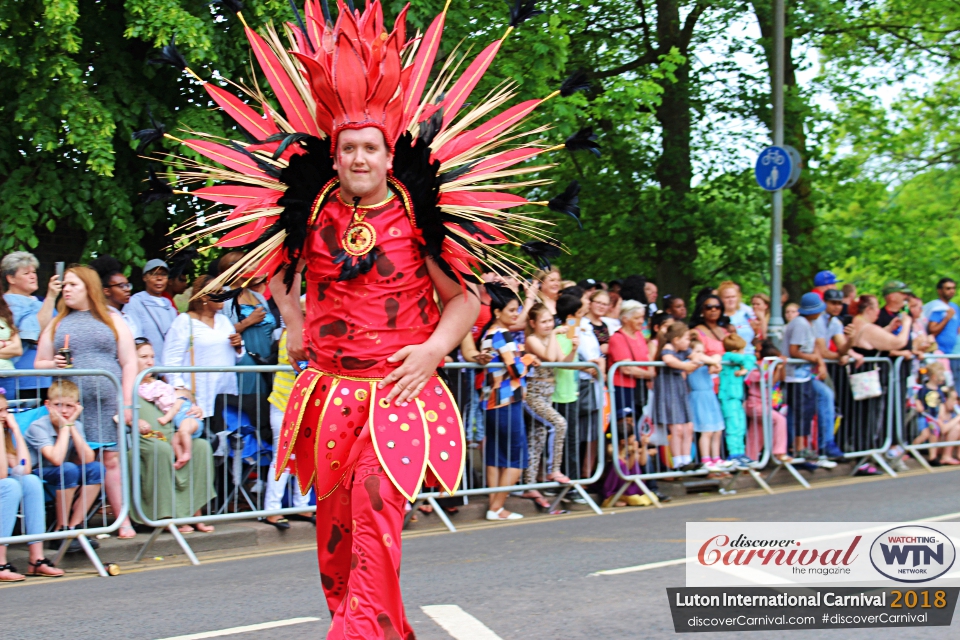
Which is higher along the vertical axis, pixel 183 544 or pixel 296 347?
pixel 296 347

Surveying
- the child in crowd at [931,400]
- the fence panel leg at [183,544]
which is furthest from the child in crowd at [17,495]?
the child in crowd at [931,400]

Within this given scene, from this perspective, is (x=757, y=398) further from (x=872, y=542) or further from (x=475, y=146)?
(x=475, y=146)

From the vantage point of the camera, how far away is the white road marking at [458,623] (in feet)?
16.6

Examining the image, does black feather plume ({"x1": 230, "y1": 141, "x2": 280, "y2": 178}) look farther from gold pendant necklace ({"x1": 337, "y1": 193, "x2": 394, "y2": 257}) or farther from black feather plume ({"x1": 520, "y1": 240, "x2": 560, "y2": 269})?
black feather plume ({"x1": 520, "y1": 240, "x2": 560, "y2": 269})

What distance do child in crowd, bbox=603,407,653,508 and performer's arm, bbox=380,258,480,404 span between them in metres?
5.96

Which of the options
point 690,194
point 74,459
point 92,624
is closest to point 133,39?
point 74,459

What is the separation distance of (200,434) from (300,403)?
4089mm

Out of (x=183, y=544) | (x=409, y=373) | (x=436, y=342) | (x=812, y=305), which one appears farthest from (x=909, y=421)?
(x=409, y=373)

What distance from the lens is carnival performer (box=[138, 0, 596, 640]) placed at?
13.1 feet

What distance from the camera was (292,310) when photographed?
450 cm

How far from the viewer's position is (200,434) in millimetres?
7984

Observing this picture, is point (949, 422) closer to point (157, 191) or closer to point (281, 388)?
point (281, 388)

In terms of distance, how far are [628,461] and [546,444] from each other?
0.93 meters

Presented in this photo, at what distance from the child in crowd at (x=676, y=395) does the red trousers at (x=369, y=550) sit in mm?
6598
